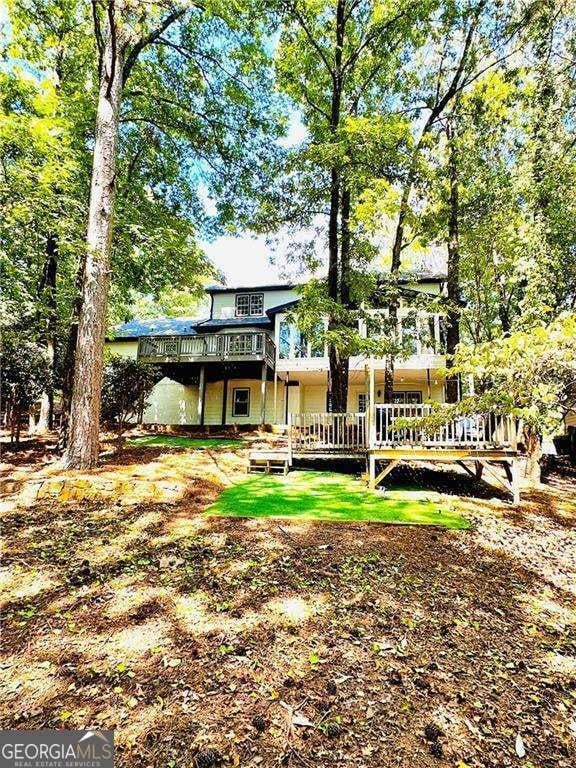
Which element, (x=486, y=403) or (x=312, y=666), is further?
(x=486, y=403)

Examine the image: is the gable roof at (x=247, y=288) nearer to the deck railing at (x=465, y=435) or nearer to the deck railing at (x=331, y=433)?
the deck railing at (x=331, y=433)

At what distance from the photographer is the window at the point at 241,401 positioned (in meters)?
20.9

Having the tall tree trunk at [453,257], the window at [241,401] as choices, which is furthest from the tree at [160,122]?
the window at [241,401]

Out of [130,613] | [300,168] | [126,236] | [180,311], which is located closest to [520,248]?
[300,168]

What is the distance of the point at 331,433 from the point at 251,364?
7866mm

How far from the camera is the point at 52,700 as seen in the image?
2477mm

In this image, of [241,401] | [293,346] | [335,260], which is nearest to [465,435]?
[335,260]

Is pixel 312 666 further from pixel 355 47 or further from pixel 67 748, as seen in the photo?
pixel 355 47

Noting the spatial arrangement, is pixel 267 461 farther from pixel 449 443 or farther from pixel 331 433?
pixel 449 443

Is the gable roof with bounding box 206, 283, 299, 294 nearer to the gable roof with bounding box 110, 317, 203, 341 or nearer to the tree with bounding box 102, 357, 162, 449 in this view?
the gable roof with bounding box 110, 317, 203, 341

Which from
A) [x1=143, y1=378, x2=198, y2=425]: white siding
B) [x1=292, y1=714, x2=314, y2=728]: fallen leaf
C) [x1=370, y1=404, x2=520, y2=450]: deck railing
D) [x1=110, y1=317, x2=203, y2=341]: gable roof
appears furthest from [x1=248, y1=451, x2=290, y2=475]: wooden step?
[x1=110, y1=317, x2=203, y2=341]: gable roof

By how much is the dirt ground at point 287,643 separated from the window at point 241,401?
15375mm

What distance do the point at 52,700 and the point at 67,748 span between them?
1.09 feet

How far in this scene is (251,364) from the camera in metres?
17.8
